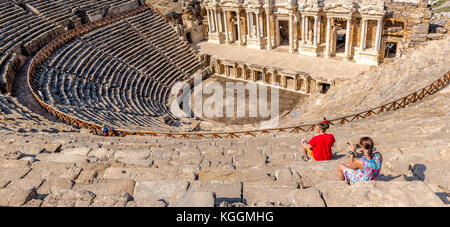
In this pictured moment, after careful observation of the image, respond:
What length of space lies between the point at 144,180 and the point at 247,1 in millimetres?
24971

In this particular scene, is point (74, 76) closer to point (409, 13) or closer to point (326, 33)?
point (326, 33)

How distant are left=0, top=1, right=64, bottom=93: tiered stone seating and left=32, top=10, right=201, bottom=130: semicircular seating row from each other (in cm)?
133

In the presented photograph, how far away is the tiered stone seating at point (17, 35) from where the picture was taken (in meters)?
18.1

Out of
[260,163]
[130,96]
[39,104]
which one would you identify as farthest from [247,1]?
[260,163]

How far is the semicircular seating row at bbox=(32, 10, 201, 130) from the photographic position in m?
16.6

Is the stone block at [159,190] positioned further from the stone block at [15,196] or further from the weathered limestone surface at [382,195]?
the weathered limestone surface at [382,195]

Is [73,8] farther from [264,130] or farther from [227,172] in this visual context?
[227,172]

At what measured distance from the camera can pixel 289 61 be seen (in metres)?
26.5

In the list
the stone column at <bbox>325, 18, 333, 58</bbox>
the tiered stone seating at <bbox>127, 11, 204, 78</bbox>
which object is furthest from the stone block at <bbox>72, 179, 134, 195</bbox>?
the stone column at <bbox>325, 18, 333, 58</bbox>

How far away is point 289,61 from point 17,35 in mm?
19435

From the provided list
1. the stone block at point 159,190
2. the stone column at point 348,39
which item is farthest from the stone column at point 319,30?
the stone block at point 159,190

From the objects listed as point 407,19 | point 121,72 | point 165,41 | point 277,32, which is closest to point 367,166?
point 121,72

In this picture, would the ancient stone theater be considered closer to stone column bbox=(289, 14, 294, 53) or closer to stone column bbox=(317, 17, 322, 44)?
stone column bbox=(317, 17, 322, 44)

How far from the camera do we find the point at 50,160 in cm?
754
